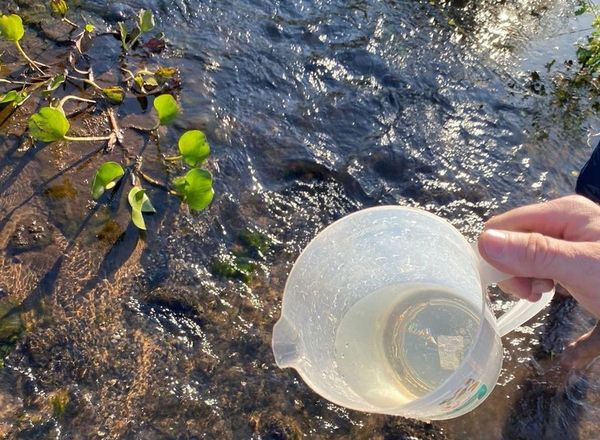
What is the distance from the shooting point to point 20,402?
1794 millimetres

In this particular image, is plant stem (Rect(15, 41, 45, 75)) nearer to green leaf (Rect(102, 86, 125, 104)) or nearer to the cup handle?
green leaf (Rect(102, 86, 125, 104))

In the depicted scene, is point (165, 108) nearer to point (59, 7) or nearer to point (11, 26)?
point (11, 26)

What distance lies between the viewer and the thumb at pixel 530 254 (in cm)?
134

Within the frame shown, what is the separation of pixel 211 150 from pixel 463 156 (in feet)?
3.93

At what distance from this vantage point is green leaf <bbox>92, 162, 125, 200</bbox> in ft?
7.27

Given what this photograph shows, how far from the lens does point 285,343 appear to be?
1666 mm

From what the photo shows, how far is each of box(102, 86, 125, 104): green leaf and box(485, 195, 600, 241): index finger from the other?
5.98 feet

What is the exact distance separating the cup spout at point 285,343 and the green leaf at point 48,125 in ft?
4.08

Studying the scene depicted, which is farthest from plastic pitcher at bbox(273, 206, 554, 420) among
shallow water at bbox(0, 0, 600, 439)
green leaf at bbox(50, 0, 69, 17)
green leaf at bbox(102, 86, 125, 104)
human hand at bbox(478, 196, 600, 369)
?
green leaf at bbox(50, 0, 69, 17)

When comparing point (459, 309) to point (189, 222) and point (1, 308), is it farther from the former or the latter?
point (1, 308)

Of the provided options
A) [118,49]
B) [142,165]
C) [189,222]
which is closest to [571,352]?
[189,222]

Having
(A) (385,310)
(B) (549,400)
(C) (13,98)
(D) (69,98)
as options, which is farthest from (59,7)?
(B) (549,400)

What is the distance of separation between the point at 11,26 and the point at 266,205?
4.42ft

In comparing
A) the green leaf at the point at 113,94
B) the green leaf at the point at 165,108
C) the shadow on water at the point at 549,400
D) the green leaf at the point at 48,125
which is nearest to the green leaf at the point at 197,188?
the green leaf at the point at 165,108
